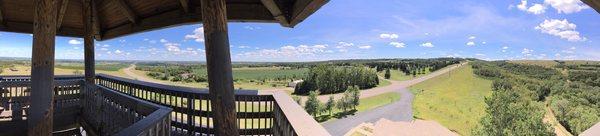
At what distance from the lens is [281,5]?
5625 millimetres

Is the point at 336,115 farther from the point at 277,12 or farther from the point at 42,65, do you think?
the point at 42,65

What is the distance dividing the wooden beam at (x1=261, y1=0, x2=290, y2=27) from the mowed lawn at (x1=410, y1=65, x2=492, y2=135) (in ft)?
258

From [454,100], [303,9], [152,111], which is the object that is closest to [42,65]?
[152,111]

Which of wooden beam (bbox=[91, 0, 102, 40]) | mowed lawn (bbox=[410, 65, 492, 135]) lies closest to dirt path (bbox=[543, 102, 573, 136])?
mowed lawn (bbox=[410, 65, 492, 135])

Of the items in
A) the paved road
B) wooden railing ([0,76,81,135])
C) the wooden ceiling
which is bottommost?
the paved road

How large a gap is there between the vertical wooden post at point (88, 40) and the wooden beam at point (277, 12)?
4565mm

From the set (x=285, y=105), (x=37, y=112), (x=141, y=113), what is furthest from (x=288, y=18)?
(x=37, y=112)

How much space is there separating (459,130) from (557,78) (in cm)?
8034

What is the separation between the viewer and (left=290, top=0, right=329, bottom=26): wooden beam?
461 centimetres

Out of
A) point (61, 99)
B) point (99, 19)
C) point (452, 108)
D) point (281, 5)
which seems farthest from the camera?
point (452, 108)

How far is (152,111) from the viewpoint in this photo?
145 inches

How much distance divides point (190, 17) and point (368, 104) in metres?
117

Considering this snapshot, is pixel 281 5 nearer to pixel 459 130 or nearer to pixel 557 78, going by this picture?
pixel 459 130

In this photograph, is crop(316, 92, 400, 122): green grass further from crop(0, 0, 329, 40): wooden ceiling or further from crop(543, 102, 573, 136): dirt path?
crop(0, 0, 329, 40): wooden ceiling
